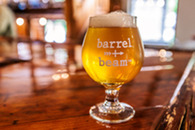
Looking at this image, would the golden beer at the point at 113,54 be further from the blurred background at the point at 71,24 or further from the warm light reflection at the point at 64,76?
the warm light reflection at the point at 64,76

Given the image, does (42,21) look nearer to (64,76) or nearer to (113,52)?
(64,76)

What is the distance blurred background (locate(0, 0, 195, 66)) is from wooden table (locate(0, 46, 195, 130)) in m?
0.24

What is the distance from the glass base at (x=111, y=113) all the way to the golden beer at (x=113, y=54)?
2.9 inches

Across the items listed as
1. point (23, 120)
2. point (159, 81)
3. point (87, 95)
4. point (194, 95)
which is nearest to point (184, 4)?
point (159, 81)

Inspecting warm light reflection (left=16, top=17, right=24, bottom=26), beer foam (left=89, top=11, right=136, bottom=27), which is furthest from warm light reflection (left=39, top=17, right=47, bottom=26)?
beer foam (left=89, top=11, right=136, bottom=27)

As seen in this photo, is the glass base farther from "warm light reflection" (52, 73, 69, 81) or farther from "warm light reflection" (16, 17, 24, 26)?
"warm light reflection" (16, 17, 24, 26)

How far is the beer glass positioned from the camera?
1.49ft

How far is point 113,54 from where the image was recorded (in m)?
0.45

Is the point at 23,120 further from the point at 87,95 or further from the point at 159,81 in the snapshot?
the point at 159,81

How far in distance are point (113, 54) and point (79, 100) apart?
203 millimetres

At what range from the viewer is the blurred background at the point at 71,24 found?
1766mm

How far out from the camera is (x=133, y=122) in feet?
1.42

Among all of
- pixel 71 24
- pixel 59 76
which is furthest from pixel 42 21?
pixel 59 76

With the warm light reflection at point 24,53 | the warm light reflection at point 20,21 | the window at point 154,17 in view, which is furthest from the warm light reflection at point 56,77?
the warm light reflection at point 20,21
